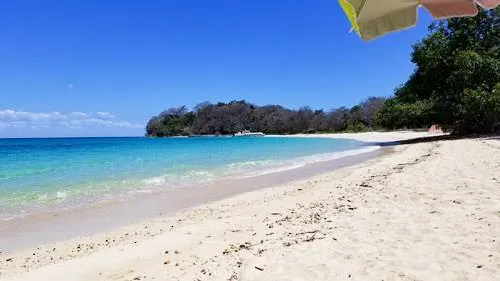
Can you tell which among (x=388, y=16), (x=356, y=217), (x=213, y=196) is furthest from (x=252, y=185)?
(x=388, y=16)

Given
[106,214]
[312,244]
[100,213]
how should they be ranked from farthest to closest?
[100,213] → [106,214] → [312,244]

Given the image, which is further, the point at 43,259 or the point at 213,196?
the point at 213,196

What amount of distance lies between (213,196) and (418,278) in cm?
695

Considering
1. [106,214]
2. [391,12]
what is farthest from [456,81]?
[391,12]

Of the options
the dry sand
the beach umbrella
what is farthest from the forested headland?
the beach umbrella

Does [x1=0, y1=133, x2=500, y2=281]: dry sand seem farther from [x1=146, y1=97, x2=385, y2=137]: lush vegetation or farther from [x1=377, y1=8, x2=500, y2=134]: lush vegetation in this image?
[x1=146, y1=97, x2=385, y2=137]: lush vegetation

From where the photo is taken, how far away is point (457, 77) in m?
Result: 25.4

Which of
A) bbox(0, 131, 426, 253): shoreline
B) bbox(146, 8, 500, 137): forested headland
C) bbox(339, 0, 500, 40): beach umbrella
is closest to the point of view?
bbox(339, 0, 500, 40): beach umbrella

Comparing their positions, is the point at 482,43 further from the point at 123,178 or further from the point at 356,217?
the point at 356,217

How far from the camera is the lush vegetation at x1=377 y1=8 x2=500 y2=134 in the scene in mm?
24453

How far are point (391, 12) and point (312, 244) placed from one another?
2.49 m

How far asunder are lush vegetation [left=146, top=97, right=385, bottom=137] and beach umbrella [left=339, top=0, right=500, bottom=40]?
243 feet

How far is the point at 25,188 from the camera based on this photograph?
12.4 metres

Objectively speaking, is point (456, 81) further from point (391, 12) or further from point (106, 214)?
point (391, 12)
